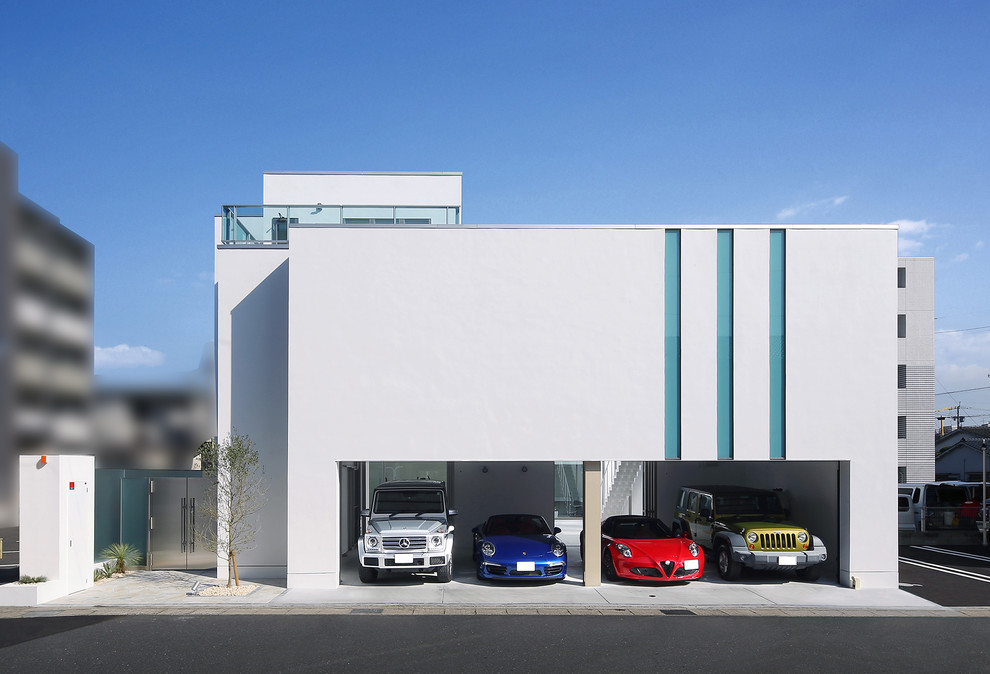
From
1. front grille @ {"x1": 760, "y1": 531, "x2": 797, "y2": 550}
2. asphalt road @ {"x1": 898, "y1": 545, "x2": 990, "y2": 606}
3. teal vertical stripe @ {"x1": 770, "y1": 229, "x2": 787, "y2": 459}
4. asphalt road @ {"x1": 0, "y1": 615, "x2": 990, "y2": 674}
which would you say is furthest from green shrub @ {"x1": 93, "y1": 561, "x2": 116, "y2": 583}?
asphalt road @ {"x1": 898, "y1": 545, "x2": 990, "y2": 606}

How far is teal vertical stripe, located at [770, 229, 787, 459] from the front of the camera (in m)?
15.9

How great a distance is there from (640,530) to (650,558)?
42.1 inches

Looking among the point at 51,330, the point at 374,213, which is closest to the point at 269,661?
the point at 374,213

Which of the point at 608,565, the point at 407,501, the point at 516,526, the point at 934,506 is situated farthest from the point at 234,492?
the point at 934,506

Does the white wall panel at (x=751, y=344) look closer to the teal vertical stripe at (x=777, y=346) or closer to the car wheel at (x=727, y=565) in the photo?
the teal vertical stripe at (x=777, y=346)

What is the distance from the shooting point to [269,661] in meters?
10.1

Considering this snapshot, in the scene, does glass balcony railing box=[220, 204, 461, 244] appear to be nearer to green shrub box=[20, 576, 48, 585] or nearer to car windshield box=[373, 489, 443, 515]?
car windshield box=[373, 489, 443, 515]

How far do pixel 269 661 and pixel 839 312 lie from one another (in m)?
12.0

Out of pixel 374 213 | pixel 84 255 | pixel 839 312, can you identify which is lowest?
pixel 839 312

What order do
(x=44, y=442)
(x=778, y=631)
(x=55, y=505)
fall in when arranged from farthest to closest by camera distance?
(x=44, y=442) → (x=55, y=505) → (x=778, y=631)

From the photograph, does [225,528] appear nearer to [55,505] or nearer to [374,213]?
[55,505]

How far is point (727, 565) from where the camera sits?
53.1ft

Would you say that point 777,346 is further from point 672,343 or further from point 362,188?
point 362,188

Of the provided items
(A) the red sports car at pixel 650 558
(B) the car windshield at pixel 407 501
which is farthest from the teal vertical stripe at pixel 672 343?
(B) the car windshield at pixel 407 501
